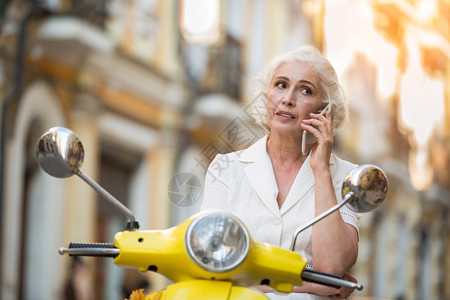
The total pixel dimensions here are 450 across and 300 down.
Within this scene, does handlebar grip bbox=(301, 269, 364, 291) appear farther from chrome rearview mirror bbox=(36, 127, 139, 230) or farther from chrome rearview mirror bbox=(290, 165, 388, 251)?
chrome rearview mirror bbox=(36, 127, 139, 230)

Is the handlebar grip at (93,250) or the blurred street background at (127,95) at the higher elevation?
the blurred street background at (127,95)

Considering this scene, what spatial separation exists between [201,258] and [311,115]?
77 centimetres

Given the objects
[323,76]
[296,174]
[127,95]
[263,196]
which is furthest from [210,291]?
[127,95]

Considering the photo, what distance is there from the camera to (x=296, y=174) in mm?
2971

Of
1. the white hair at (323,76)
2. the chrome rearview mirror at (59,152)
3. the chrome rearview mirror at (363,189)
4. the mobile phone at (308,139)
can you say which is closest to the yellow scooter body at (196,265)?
the chrome rearview mirror at (363,189)

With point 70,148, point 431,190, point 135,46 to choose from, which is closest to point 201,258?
point 70,148

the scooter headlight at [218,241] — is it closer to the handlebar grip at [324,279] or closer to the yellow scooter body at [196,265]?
the yellow scooter body at [196,265]

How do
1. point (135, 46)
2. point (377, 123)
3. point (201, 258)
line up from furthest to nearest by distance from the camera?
point (377, 123) → point (135, 46) → point (201, 258)

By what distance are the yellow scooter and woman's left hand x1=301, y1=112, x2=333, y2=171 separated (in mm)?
387

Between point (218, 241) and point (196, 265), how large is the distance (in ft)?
0.30

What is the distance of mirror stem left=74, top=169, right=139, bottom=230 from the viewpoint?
236cm

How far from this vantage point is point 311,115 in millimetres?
2820

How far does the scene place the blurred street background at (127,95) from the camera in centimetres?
1060

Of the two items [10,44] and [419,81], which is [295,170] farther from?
[419,81]
